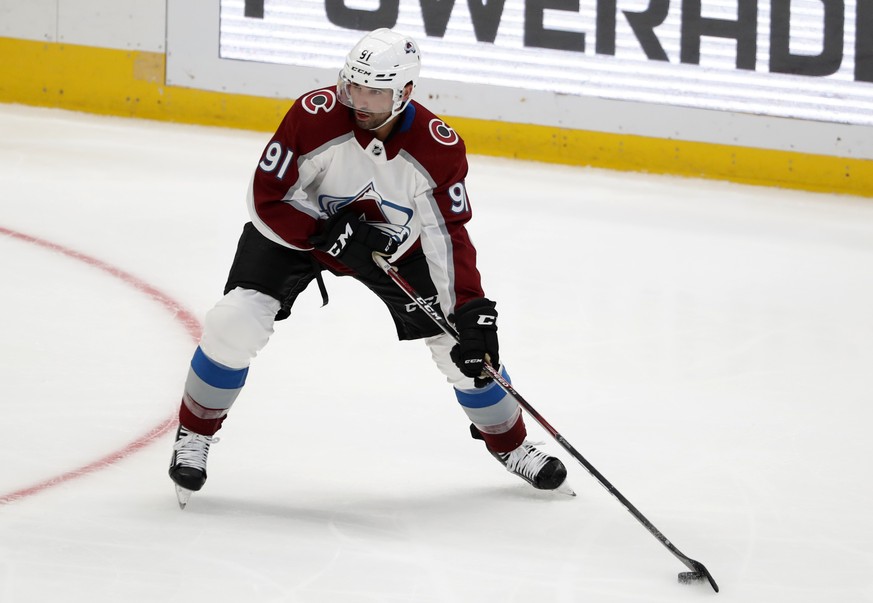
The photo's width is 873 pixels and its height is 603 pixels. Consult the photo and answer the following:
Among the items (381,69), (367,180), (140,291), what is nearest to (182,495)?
(367,180)

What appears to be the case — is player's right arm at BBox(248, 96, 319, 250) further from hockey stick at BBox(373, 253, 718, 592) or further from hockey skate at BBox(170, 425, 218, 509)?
hockey skate at BBox(170, 425, 218, 509)

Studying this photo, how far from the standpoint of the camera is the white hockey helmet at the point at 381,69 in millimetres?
2498

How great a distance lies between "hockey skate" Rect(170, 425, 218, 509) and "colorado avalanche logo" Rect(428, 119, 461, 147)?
0.82m

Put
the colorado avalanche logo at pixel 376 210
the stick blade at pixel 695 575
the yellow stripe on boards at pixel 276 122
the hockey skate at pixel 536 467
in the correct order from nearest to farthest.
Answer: the stick blade at pixel 695 575
the colorado avalanche logo at pixel 376 210
the hockey skate at pixel 536 467
the yellow stripe on boards at pixel 276 122

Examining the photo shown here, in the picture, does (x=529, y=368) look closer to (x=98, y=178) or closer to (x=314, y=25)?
(x=98, y=178)

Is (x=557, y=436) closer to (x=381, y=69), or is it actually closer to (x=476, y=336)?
(x=476, y=336)

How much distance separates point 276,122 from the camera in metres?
6.19

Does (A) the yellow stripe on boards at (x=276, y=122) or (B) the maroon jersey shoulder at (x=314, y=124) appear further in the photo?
(A) the yellow stripe on boards at (x=276, y=122)

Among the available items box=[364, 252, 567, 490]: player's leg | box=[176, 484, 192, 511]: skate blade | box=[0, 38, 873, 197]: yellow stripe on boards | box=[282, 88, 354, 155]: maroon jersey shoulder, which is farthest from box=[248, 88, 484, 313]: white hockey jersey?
box=[0, 38, 873, 197]: yellow stripe on boards

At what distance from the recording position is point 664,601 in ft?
7.91

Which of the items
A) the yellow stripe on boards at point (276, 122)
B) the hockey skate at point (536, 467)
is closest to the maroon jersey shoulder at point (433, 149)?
the hockey skate at point (536, 467)

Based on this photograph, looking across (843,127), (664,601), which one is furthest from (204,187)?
(664,601)

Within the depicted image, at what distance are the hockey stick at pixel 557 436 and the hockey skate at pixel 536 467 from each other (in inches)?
6.2

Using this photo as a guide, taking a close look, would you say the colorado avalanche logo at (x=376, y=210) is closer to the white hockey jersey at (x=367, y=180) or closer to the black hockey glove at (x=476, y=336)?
the white hockey jersey at (x=367, y=180)
